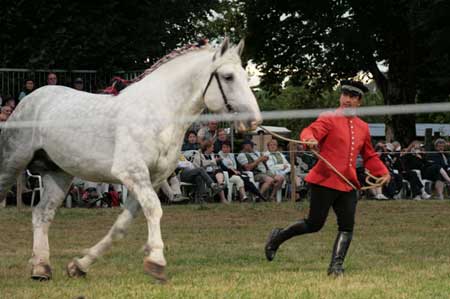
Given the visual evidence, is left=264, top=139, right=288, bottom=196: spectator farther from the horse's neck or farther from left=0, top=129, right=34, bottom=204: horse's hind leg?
the horse's neck

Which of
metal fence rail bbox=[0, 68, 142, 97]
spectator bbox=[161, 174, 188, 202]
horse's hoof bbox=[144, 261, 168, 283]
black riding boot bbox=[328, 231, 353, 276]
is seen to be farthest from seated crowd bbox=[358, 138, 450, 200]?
horse's hoof bbox=[144, 261, 168, 283]

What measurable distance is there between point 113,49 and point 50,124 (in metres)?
15.6

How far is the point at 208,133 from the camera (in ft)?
72.7

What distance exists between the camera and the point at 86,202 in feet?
71.5

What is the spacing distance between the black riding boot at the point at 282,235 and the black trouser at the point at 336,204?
0.29 metres

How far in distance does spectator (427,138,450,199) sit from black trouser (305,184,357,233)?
14.8 metres

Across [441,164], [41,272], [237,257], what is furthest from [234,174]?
[41,272]

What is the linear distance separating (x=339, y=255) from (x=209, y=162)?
11.8m

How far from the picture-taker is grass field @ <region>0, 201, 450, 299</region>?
9438mm

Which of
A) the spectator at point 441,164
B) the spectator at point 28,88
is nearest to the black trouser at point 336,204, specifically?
the spectator at point 28,88

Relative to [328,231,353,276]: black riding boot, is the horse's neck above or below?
above

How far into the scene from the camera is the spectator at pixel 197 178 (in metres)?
21.8

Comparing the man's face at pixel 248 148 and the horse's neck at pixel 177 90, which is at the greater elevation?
the horse's neck at pixel 177 90

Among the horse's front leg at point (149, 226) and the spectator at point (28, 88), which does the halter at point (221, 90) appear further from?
the spectator at point (28, 88)
